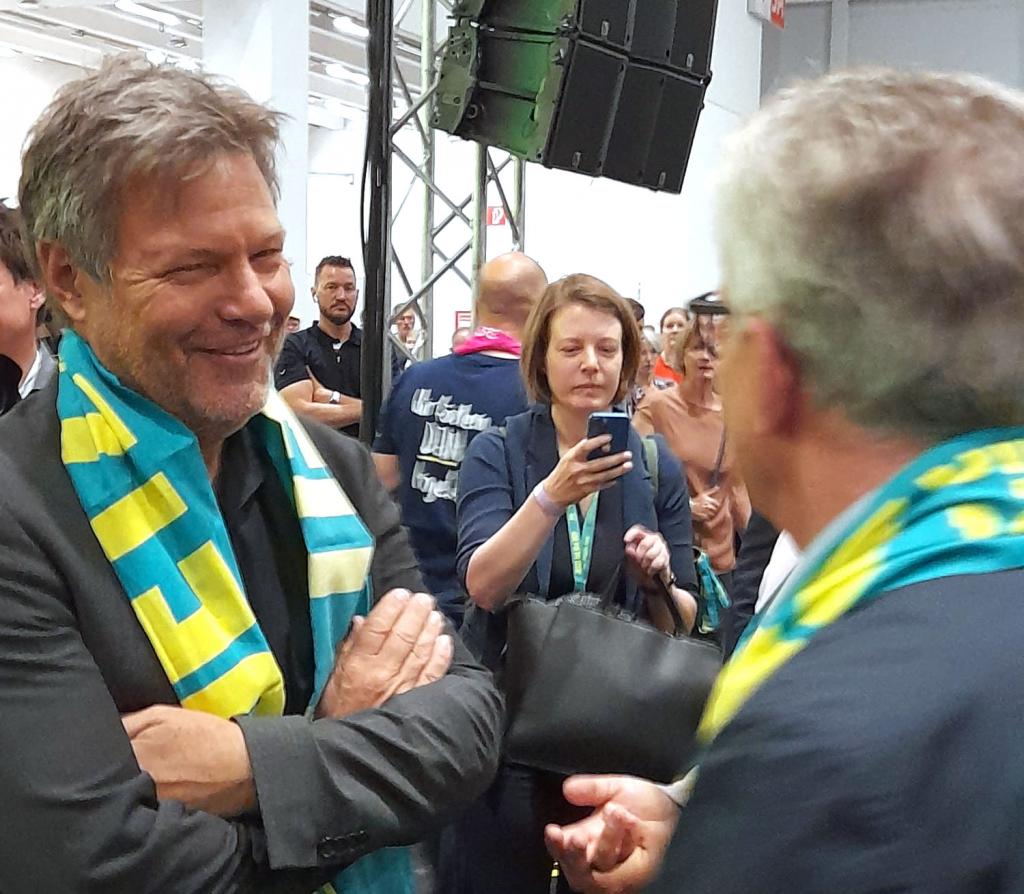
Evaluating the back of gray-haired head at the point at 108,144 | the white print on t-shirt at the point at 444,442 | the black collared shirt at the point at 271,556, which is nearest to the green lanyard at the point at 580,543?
the white print on t-shirt at the point at 444,442

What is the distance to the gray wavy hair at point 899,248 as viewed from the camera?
73cm

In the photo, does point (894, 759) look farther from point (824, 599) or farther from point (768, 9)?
point (768, 9)

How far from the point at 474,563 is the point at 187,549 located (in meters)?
1.05

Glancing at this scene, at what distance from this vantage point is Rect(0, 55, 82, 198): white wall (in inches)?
476

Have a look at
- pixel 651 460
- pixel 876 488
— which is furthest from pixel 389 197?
pixel 876 488

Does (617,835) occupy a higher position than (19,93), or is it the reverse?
(19,93)

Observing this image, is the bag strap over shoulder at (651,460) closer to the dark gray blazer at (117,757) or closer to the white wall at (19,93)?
the dark gray blazer at (117,757)

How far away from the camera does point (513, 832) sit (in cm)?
200

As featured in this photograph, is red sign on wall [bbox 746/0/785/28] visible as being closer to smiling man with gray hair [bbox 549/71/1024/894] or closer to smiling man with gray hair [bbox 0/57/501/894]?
smiling man with gray hair [bbox 0/57/501/894]

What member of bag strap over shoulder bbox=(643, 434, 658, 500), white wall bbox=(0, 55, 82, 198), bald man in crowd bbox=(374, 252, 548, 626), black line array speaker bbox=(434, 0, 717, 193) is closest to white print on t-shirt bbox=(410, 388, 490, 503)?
bald man in crowd bbox=(374, 252, 548, 626)

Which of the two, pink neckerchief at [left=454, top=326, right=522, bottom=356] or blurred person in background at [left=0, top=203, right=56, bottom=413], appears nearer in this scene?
blurred person in background at [left=0, top=203, right=56, bottom=413]

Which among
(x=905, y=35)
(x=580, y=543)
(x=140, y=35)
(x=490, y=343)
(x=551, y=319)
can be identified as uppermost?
(x=905, y=35)

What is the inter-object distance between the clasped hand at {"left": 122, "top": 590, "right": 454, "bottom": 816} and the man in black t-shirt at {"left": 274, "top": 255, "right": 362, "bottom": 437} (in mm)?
3699

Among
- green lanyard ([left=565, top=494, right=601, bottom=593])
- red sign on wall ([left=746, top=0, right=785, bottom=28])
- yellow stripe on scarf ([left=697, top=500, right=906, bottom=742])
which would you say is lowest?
green lanyard ([left=565, top=494, right=601, bottom=593])
